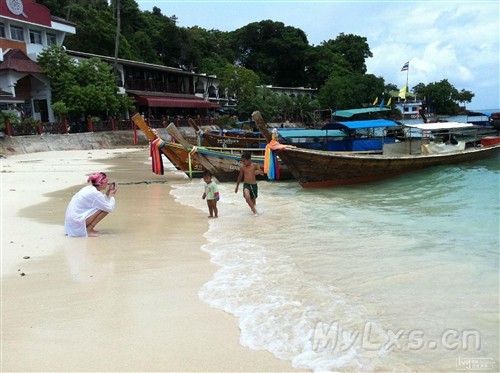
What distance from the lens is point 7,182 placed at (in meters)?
12.4

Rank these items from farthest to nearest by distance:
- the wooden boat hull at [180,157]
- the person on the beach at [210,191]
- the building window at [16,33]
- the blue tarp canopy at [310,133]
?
the building window at [16,33]
the wooden boat hull at [180,157]
the blue tarp canopy at [310,133]
the person on the beach at [210,191]

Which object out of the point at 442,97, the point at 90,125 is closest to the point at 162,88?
the point at 90,125

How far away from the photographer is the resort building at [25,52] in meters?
25.9

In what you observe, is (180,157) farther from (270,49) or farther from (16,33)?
(270,49)

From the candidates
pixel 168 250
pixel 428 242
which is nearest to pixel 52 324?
pixel 168 250

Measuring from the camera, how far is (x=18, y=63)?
1044 inches

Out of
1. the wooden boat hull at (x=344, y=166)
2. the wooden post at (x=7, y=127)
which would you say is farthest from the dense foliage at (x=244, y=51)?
the wooden boat hull at (x=344, y=166)

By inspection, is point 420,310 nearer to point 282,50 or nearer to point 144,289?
point 144,289

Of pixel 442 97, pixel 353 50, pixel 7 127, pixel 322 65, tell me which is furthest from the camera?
pixel 442 97

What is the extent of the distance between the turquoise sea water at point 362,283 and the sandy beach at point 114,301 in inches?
10.7

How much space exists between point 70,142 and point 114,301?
79.7 feet

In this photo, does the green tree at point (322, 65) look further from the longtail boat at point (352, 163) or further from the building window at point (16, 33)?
the longtail boat at point (352, 163)

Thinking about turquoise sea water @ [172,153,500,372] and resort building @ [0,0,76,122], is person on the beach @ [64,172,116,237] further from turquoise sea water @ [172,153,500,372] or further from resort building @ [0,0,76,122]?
resort building @ [0,0,76,122]

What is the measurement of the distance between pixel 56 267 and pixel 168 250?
57.8 inches
